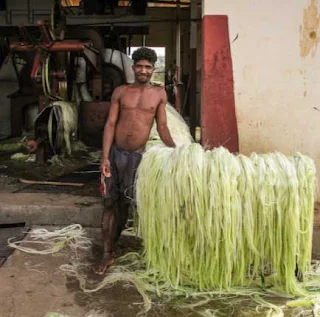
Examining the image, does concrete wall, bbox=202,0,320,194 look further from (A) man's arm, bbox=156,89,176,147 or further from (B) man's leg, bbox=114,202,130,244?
(B) man's leg, bbox=114,202,130,244

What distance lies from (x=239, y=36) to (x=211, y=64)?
399mm

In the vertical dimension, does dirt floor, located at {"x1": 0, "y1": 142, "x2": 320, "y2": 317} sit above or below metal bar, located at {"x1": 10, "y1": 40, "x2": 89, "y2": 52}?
below

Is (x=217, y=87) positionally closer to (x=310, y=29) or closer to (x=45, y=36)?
(x=310, y=29)

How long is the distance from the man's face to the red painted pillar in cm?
120

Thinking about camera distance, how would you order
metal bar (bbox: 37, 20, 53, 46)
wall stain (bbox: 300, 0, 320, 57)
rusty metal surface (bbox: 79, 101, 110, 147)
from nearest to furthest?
wall stain (bbox: 300, 0, 320, 57) < metal bar (bbox: 37, 20, 53, 46) < rusty metal surface (bbox: 79, 101, 110, 147)

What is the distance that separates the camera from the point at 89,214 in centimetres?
476

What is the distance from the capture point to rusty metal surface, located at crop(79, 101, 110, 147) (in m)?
8.02

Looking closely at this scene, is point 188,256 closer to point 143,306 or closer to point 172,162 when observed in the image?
point 143,306

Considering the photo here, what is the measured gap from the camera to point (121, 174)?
12.8 ft

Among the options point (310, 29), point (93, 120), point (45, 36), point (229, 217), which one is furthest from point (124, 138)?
point (93, 120)

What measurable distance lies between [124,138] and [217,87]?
1.42 meters

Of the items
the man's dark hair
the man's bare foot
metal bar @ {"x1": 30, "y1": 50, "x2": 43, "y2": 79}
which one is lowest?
the man's bare foot

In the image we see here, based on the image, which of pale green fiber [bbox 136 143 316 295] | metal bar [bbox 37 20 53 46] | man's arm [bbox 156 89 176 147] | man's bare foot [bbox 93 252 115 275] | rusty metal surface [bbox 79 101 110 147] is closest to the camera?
pale green fiber [bbox 136 143 316 295]

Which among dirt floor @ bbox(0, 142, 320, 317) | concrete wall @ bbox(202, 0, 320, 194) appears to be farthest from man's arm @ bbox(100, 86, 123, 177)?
concrete wall @ bbox(202, 0, 320, 194)
